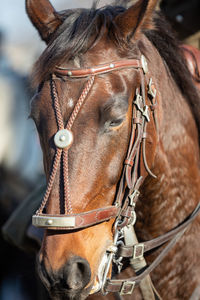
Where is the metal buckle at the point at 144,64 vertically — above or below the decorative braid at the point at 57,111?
below

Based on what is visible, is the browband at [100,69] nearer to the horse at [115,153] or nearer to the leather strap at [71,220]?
the horse at [115,153]

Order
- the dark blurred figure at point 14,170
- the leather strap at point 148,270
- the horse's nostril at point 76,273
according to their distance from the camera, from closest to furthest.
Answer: the horse's nostril at point 76,273 → the leather strap at point 148,270 → the dark blurred figure at point 14,170

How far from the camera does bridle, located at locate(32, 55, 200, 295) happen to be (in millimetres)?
1523

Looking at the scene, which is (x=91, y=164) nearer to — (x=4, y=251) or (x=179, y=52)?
(x=179, y=52)

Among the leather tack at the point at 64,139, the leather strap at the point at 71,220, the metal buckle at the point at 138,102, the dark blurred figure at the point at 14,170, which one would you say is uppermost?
the leather tack at the point at 64,139

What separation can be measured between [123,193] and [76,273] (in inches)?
17.4

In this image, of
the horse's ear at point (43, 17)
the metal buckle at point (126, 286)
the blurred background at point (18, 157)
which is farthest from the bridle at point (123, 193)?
the blurred background at point (18, 157)

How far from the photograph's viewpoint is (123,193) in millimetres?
1740

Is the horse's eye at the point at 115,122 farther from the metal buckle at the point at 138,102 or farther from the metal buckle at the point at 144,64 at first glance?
the metal buckle at the point at 144,64

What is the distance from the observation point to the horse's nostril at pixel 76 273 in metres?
1.48

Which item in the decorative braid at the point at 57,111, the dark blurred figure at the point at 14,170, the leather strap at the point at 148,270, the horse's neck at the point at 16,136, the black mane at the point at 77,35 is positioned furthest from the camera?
the horse's neck at the point at 16,136

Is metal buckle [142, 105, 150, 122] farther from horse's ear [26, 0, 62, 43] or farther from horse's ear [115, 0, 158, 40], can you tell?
horse's ear [26, 0, 62, 43]

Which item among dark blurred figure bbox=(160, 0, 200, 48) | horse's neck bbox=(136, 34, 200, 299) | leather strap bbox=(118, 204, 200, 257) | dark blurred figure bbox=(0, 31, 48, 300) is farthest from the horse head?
dark blurred figure bbox=(0, 31, 48, 300)

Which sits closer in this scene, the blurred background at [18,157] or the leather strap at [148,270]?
the leather strap at [148,270]
